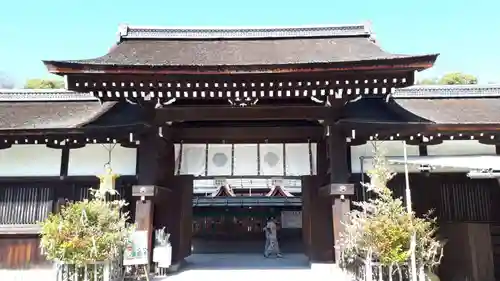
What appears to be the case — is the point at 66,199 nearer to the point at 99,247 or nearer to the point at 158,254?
the point at 158,254

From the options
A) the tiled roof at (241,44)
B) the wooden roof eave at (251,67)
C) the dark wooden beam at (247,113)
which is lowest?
the dark wooden beam at (247,113)

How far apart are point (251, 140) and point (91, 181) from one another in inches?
Result: 142

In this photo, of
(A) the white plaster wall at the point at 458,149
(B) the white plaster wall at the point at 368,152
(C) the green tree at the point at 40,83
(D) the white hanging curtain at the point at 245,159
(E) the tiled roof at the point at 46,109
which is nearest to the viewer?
(E) the tiled roof at the point at 46,109

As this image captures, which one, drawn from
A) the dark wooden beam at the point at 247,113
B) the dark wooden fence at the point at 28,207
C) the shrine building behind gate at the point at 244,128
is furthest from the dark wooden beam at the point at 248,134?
the dark wooden fence at the point at 28,207

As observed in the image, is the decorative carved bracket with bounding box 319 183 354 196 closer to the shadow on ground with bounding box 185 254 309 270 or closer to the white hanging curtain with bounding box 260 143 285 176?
the white hanging curtain with bounding box 260 143 285 176

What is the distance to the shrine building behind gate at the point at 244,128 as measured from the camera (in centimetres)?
691

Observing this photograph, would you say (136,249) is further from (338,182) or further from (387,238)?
(387,238)

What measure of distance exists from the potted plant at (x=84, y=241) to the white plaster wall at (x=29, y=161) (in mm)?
2743

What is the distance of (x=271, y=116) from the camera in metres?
7.64

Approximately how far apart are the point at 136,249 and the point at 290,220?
13.2 meters

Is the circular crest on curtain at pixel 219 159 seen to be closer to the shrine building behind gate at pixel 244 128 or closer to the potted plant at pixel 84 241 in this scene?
the shrine building behind gate at pixel 244 128

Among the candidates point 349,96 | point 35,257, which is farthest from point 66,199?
point 349,96

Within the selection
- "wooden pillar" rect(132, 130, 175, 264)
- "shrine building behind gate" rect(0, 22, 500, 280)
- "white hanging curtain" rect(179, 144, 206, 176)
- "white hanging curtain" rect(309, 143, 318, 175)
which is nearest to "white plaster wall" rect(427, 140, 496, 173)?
"shrine building behind gate" rect(0, 22, 500, 280)

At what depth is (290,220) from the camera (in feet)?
63.5
